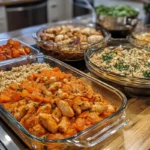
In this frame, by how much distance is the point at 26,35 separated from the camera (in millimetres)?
1779

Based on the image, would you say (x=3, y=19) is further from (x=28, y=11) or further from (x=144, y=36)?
(x=144, y=36)

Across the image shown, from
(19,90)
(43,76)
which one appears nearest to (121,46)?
(43,76)

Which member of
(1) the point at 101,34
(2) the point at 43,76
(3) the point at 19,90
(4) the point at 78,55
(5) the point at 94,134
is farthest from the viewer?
(1) the point at 101,34

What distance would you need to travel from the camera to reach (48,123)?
0.76 meters

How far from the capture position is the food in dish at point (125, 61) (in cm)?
108

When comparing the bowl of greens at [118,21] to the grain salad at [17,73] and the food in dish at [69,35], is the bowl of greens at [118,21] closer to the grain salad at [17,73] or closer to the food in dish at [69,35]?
the food in dish at [69,35]

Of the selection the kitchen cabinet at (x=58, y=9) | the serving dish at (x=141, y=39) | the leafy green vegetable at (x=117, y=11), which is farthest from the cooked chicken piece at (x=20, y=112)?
the kitchen cabinet at (x=58, y=9)

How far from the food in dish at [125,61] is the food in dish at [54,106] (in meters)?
0.18

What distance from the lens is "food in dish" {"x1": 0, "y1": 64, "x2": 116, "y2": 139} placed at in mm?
771

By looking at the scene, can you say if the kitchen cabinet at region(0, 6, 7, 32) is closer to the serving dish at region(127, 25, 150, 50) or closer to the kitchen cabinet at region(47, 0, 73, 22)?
the kitchen cabinet at region(47, 0, 73, 22)

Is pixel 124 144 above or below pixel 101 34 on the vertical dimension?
below

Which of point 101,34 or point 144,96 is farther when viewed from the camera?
point 101,34

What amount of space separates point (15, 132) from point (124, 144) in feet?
1.20

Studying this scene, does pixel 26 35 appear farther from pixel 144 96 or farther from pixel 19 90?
pixel 144 96
